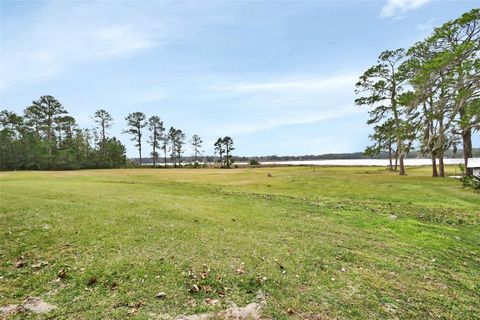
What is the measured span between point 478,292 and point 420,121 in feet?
79.1

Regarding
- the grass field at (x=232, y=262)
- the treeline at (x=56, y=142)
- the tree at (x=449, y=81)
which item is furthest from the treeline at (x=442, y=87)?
the treeline at (x=56, y=142)

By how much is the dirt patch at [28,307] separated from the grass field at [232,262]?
14 centimetres

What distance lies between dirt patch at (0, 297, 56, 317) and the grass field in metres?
0.14

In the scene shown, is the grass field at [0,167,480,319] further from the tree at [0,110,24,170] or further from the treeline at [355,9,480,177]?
the tree at [0,110,24,170]

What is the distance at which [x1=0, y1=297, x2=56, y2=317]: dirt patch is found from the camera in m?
4.02

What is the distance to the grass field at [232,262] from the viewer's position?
432 centimetres

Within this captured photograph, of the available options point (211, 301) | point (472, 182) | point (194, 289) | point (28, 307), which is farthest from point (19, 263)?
point (472, 182)

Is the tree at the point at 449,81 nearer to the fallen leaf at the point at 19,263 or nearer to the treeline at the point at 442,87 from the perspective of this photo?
the treeline at the point at 442,87

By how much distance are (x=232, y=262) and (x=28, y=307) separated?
3490 mm

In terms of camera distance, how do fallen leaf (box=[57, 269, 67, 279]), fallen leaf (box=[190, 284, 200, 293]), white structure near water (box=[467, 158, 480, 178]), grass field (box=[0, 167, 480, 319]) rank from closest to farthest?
grass field (box=[0, 167, 480, 319]) < fallen leaf (box=[190, 284, 200, 293]) < fallen leaf (box=[57, 269, 67, 279]) < white structure near water (box=[467, 158, 480, 178])

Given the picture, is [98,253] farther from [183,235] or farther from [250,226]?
[250,226]

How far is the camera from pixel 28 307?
13.6ft

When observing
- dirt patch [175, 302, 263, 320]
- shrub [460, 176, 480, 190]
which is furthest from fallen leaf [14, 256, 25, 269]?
shrub [460, 176, 480, 190]

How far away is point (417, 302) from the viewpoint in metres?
4.54
